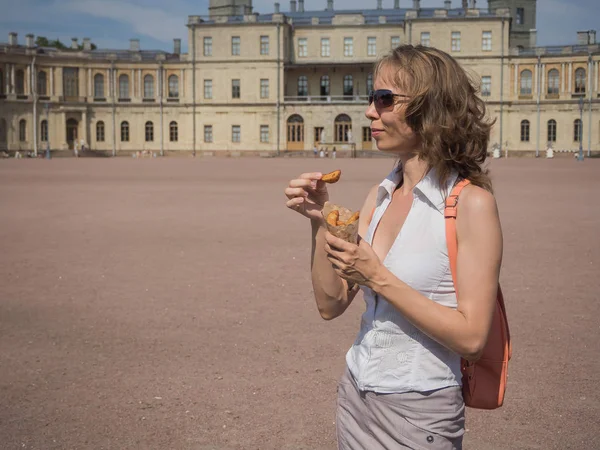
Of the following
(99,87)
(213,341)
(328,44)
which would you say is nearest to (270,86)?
(328,44)

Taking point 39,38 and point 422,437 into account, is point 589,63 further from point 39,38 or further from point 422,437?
point 422,437

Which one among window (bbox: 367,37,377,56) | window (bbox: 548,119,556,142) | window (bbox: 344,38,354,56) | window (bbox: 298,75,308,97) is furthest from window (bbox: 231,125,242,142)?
window (bbox: 548,119,556,142)

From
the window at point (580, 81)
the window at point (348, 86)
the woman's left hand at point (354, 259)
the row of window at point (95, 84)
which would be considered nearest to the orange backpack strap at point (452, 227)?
the woman's left hand at point (354, 259)

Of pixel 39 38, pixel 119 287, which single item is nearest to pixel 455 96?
pixel 119 287

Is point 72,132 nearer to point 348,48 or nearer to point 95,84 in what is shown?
point 95,84

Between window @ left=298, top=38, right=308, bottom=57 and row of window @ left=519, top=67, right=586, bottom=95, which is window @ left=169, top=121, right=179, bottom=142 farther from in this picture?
row of window @ left=519, top=67, right=586, bottom=95

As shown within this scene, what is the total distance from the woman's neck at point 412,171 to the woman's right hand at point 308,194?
0.28 m

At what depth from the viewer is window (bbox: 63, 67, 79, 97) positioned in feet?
237

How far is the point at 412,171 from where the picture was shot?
101 inches

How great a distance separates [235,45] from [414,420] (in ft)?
236

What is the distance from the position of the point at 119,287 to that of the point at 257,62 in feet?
212

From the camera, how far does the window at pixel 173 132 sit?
7306 centimetres

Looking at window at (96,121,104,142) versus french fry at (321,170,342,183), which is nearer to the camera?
french fry at (321,170,342,183)

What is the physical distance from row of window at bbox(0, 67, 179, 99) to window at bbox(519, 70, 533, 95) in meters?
30.7
